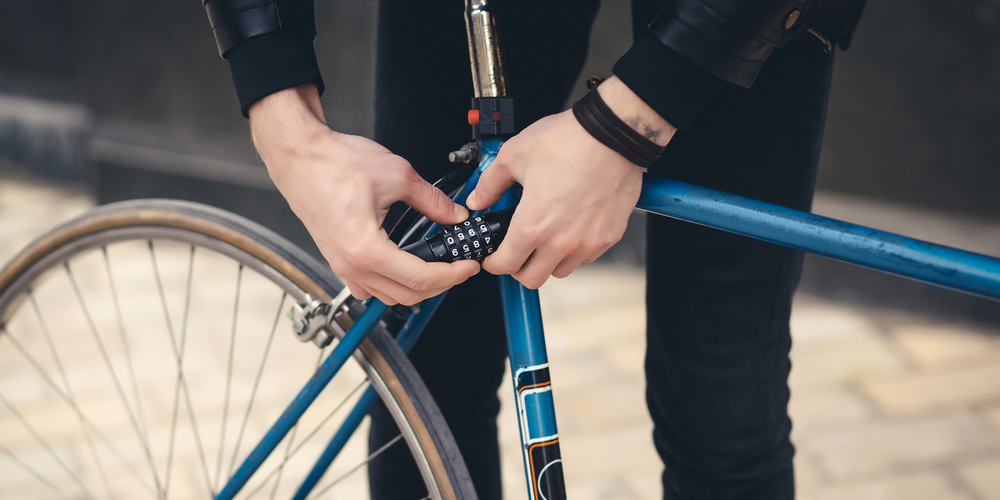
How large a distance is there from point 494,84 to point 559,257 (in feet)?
0.57

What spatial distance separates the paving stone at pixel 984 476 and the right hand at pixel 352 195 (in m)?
1.34

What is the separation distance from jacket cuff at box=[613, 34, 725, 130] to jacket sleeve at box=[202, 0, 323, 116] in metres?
0.30

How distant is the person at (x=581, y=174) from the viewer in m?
0.55

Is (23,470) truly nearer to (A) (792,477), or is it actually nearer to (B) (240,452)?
(B) (240,452)

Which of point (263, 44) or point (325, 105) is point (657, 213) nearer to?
point (263, 44)

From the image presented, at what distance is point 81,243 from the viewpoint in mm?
856

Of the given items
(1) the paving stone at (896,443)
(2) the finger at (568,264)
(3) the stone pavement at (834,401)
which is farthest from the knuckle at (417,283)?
(1) the paving stone at (896,443)

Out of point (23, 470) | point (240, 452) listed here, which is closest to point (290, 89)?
point (240, 452)

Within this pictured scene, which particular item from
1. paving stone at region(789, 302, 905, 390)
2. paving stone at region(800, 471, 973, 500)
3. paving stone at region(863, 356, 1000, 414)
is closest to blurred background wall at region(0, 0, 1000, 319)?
paving stone at region(789, 302, 905, 390)

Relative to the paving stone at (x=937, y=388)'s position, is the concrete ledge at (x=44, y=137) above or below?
above

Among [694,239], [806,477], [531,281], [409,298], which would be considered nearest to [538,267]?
[531,281]

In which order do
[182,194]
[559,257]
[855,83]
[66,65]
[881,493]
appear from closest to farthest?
[559,257] → [881,493] → [855,83] → [182,194] → [66,65]

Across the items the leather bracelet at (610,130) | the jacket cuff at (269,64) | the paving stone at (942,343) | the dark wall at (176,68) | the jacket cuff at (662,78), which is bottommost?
the leather bracelet at (610,130)

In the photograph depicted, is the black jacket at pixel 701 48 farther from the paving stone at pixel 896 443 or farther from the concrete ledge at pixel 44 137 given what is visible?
the concrete ledge at pixel 44 137
